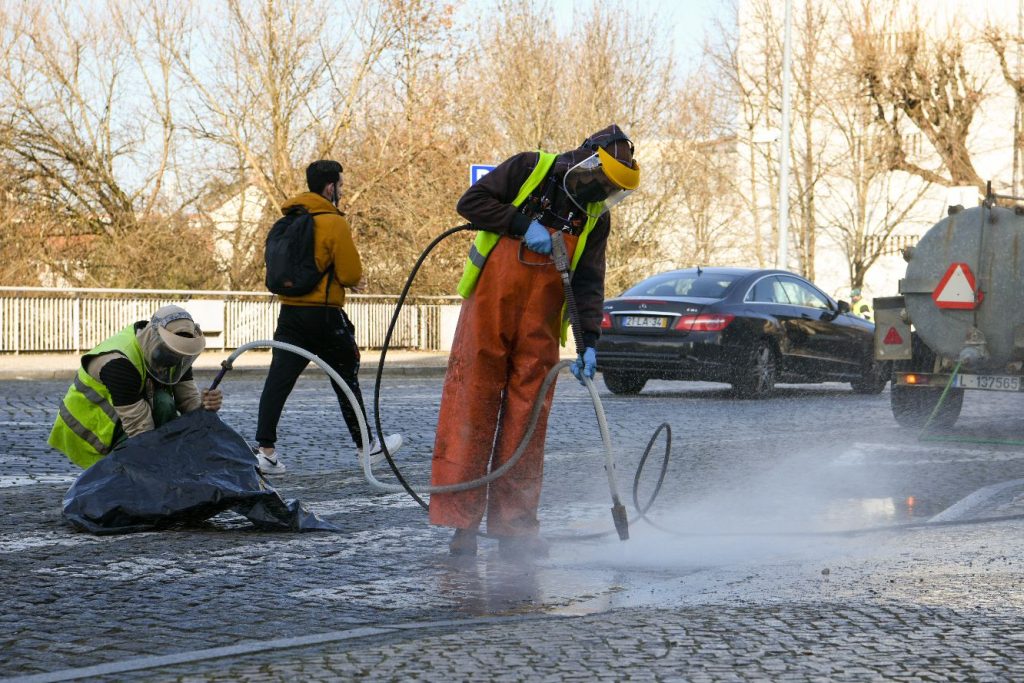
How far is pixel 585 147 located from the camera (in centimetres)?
631

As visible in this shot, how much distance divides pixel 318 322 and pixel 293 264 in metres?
0.37

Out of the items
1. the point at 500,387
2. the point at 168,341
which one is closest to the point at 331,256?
the point at 168,341

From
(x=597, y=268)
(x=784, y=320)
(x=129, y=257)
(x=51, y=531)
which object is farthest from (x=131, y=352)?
(x=129, y=257)

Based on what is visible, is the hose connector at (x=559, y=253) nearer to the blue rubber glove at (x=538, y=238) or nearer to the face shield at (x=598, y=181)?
the blue rubber glove at (x=538, y=238)

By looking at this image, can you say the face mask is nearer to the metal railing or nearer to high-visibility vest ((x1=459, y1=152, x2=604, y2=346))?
high-visibility vest ((x1=459, y1=152, x2=604, y2=346))

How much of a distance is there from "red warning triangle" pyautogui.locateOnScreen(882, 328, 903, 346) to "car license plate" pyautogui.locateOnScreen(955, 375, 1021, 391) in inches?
31.3

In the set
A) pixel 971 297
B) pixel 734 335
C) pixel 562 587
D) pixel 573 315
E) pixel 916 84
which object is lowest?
pixel 562 587

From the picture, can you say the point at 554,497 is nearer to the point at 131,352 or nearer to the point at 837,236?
the point at 131,352

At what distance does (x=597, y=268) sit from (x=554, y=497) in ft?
7.18

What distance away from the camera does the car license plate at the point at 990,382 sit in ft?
39.9

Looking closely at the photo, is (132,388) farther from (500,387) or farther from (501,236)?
(501,236)

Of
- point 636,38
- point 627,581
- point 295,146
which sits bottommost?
point 627,581

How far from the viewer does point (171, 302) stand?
28.4 m

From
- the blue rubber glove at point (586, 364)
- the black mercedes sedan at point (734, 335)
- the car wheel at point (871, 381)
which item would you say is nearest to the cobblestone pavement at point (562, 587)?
the blue rubber glove at point (586, 364)
